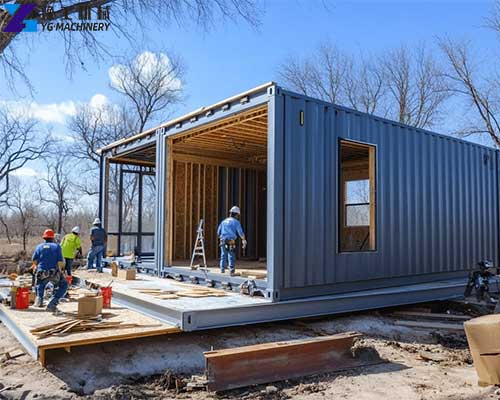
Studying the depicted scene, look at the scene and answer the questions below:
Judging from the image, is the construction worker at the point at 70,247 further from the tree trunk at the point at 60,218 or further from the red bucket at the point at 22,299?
the tree trunk at the point at 60,218

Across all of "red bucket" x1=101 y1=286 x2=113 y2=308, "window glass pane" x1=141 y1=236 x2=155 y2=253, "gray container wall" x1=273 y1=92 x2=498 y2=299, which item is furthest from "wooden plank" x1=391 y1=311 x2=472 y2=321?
"window glass pane" x1=141 y1=236 x2=155 y2=253

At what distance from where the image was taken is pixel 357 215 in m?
13.8

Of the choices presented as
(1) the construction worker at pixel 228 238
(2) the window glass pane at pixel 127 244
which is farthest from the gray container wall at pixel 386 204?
(2) the window glass pane at pixel 127 244

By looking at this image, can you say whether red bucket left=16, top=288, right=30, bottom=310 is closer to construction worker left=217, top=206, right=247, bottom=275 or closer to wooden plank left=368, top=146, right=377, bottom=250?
construction worker left=217, top=206, right=247, bottom=275

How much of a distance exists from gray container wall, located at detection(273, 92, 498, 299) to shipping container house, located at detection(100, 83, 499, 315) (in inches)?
0.9

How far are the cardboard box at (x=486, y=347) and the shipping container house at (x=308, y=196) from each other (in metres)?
2.95

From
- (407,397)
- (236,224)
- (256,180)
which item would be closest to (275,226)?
(236,224)

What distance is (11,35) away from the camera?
244 inches

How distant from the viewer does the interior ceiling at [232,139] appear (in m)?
9.61

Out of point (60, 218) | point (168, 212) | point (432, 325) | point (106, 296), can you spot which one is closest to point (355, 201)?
point (168, 212)

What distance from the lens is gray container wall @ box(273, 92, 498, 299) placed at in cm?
771

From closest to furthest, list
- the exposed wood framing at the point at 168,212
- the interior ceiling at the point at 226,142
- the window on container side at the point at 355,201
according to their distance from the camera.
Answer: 1. the interior ceiling at the point at 226,142
2. the exposed wood framing at the point at 168,212
3. the window on container side at the point at 355,201

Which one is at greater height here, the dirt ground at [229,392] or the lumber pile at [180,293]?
the lumber pile at [180,293]

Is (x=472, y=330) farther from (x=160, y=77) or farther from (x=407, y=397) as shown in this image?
(x=160, y=77)
